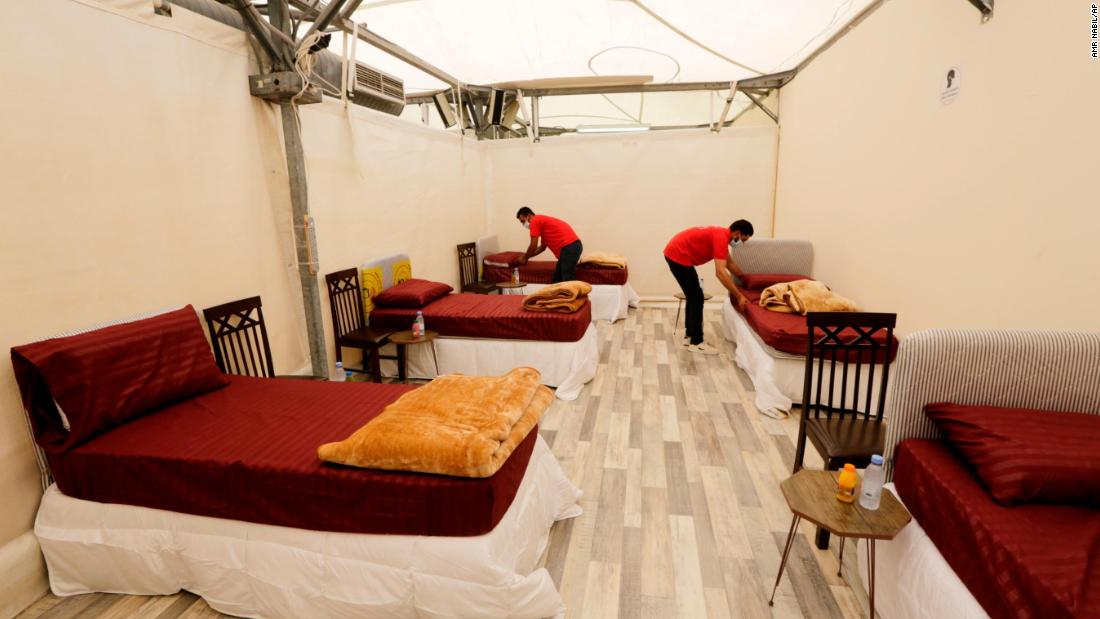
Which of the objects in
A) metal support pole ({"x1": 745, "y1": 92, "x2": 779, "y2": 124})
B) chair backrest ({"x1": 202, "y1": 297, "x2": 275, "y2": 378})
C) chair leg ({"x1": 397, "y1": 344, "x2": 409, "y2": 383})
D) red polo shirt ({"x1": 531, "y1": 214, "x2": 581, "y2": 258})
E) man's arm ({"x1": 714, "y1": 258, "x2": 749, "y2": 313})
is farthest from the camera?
metal support pole ({"x1": 745, "y1": 92, "x2": 779, "y2": 124})

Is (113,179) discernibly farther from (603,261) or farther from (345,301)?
(603,261)

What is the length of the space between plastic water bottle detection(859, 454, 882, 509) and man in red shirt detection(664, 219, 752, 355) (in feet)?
9.42

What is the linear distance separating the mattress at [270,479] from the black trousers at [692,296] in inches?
123

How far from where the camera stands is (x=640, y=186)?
265 inches

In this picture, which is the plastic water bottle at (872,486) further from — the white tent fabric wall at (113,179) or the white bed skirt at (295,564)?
the white tent fabric wall at (113,179)

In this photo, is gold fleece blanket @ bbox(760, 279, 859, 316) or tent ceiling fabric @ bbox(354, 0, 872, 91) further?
gold fleece blanket @ bbox(760, 279, 859, 316)

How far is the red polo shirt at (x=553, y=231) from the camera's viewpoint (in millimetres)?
5504

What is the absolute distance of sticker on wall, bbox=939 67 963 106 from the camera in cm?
281

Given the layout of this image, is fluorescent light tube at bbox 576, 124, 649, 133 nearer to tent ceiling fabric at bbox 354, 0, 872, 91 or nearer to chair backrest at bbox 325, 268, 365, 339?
tent ceiling fabric at bbox 354, 0, 872, 91

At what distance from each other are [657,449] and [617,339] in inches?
90.9

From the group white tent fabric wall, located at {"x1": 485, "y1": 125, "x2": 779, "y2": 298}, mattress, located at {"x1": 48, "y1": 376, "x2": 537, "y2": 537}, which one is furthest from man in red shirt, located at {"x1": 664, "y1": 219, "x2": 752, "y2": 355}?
mattress, located at {"x1": 48, "y1": 376, "x2": 537, "y2": 537}

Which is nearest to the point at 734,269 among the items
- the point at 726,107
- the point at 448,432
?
the point at 726,107

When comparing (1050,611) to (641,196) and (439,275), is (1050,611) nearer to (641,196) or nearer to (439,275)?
(439,275)

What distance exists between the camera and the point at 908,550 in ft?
5.45
